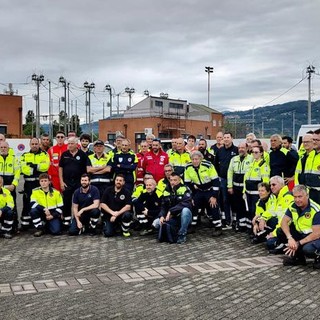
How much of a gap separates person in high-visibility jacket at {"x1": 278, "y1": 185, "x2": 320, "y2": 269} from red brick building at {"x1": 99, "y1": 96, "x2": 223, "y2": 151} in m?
40.2

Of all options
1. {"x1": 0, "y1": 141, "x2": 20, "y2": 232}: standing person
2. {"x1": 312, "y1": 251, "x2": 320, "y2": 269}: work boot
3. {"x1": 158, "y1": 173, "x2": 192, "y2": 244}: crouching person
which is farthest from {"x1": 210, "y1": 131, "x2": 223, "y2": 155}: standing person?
{"x1": 0, "y1": 141, "x2": 20, "y2": 232}: standing person

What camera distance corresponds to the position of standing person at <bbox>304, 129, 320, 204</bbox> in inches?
291

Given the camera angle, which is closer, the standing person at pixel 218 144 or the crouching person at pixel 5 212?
the crouching person at pixel 5 212

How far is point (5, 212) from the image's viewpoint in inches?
345

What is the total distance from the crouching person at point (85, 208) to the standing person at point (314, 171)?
3.93 meters

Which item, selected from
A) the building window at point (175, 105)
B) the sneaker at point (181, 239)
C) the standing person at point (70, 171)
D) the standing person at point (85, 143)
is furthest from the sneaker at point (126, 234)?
the building window at point (175, 105)

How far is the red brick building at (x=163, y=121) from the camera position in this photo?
50875 mm

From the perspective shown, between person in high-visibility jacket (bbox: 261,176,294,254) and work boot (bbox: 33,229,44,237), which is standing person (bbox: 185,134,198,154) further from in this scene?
work boot (bbox: 33,229,44,237)

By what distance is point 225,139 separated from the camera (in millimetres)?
9664

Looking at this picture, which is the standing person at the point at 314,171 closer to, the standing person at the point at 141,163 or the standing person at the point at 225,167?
the standing person at the point at 225,167

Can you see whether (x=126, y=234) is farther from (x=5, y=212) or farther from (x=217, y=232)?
(x=5, y=212)

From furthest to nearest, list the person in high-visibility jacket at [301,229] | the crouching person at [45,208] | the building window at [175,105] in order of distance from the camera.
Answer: the building window at [175,105]
the crouching person at [45,208]
the person in high-visibility jacket at [301,229]

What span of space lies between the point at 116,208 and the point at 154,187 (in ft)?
2.73

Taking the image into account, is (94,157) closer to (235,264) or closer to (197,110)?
(235,264)
